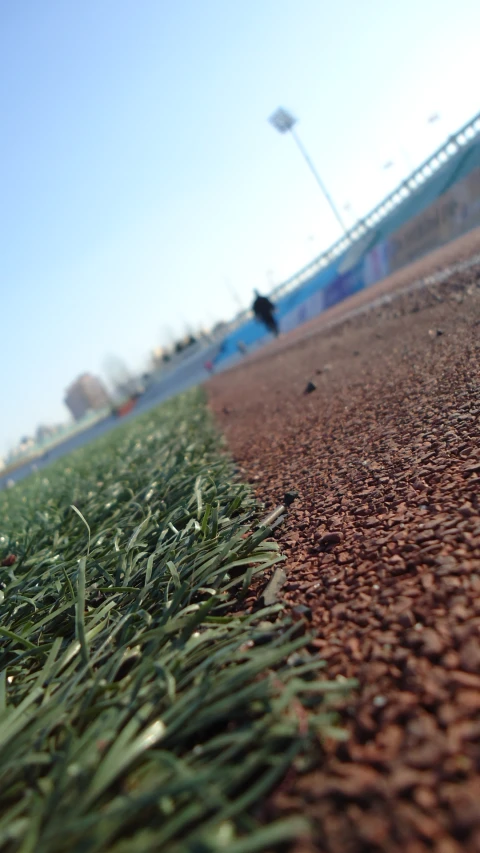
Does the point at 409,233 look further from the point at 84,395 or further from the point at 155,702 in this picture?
the point at 84,395

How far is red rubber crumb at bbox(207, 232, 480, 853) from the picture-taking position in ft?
2.82

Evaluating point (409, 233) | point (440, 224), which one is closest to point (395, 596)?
point (440, 224)

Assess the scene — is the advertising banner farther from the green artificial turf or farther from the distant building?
the distant building

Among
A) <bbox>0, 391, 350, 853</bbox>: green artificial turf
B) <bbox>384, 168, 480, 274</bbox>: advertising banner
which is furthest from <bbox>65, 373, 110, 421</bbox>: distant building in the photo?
<bbox>0, 391, 350, 853</bbox>: green artificial turf

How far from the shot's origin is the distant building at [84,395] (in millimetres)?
128625

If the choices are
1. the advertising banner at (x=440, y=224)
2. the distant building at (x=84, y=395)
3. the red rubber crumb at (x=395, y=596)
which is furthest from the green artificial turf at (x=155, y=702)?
the distant building at (x=84, y=395)

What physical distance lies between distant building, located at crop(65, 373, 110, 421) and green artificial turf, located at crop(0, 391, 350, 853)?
12619 cm

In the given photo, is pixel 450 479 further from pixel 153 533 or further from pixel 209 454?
pixel 209 454

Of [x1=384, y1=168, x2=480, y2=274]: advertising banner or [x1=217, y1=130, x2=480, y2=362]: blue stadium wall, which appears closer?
[x1=384, y1=168, x2=480, y2=274]: advertising banner

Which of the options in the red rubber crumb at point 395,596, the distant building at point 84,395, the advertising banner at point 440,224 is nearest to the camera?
the red rubber crumb at point 395,596

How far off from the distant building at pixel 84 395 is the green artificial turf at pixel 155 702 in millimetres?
126194

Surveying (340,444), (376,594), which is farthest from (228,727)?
(340,444)

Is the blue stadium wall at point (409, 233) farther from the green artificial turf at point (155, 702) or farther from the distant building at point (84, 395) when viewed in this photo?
the distant building at point (84, 395)

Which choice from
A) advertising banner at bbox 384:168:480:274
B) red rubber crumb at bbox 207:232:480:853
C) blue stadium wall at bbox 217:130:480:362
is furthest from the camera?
blue stadium wall at bbox 217:130:480:362
